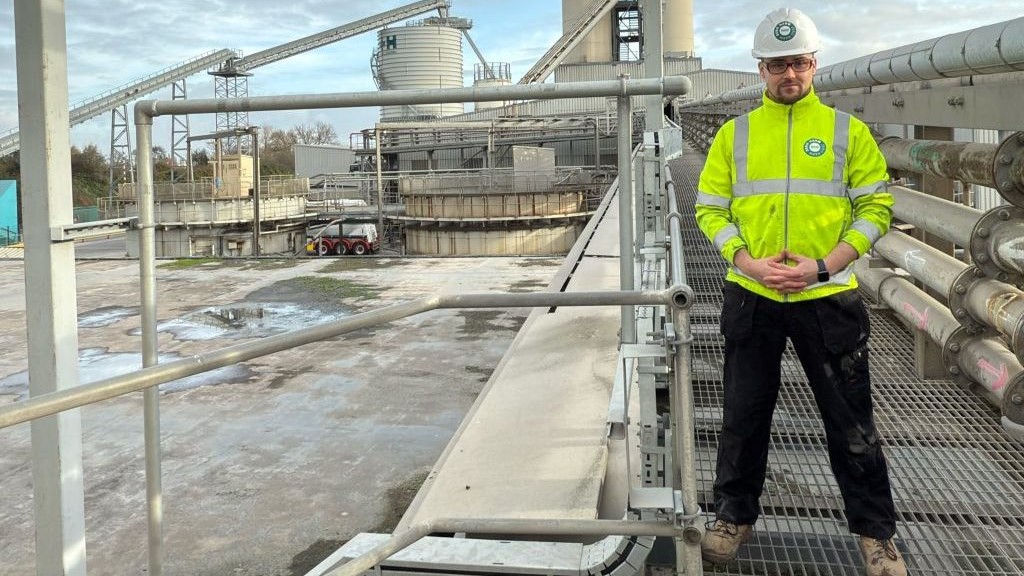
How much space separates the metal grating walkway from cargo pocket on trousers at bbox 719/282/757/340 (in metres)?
0.68

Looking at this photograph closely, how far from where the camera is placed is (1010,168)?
3189 millimetres

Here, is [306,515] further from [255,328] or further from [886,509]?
[255,328]

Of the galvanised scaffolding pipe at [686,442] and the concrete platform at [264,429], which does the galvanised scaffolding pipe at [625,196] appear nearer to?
the galvanised scaffolding pipe at [686,442]

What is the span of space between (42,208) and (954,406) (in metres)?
3.90

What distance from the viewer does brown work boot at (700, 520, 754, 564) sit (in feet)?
8.78

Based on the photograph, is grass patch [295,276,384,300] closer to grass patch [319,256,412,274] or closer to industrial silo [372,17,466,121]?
grass patch [319,256,412,274]

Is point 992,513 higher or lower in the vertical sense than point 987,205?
lower

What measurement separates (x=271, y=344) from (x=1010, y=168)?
9.25 feet

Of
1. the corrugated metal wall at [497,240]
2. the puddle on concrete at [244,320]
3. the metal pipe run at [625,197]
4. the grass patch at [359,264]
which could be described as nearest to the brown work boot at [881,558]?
the metal pipe run at [625,197]

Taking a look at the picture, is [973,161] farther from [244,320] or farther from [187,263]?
[187,263]

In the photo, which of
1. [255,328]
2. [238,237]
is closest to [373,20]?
[238,237]

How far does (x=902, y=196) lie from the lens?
A: 192 inches

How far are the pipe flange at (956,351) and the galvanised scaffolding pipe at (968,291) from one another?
0.10 meters

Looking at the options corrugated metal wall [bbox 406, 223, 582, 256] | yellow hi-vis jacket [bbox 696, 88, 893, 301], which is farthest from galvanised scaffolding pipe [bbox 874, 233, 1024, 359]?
corrugated metal wall [bbox 406, 223, 582, 256]
